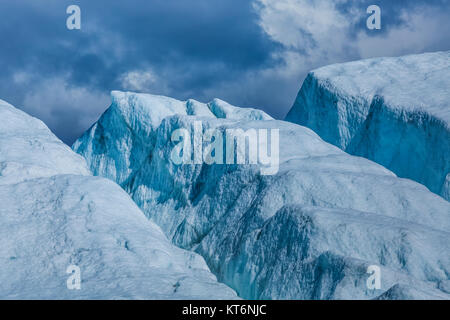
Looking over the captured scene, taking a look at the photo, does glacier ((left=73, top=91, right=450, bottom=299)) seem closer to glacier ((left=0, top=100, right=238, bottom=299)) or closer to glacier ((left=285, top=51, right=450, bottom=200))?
glacier ((left=0, top=100, right=238, bottom=299))

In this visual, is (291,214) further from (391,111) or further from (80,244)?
(391,111)

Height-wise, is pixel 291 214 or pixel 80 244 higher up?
pixel 291 214

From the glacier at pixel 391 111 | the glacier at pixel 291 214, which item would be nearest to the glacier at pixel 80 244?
the glacier at pixel 291 214

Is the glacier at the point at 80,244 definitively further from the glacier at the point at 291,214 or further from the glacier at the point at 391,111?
the glacier at the point at 391,111

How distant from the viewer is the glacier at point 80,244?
7.80 meters

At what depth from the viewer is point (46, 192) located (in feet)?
35.7

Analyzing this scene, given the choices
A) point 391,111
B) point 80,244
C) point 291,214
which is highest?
point 391,111

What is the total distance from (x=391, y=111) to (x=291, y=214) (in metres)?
8.49

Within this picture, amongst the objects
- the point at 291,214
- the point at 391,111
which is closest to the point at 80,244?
the point at 291,214

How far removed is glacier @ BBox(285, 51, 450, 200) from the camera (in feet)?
48.2

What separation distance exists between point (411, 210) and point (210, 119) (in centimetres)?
672

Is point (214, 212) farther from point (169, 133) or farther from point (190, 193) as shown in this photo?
point (169, 133)

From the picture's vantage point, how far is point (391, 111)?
1598cm
